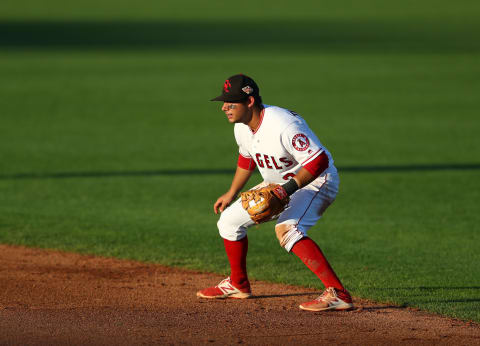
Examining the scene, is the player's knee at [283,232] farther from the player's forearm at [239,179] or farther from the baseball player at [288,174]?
the player's forearm at [239,179]

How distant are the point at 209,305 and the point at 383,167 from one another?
290 inches

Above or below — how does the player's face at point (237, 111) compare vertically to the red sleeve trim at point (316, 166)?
above

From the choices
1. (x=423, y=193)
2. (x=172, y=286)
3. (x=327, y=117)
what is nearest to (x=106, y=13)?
(x=327, y=117)

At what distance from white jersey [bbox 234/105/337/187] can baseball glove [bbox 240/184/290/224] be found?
0.21 m

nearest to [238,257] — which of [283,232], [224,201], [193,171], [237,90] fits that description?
[224,201]

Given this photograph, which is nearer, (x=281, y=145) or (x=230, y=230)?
(x=281, y=145)

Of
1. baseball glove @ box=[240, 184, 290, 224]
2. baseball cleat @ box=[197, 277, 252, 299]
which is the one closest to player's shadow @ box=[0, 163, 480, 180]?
baseball cleat @ box=[197, 277, 252, 299]

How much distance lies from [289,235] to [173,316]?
3.34 ft

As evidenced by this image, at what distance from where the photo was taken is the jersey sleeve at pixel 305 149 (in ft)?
19.3

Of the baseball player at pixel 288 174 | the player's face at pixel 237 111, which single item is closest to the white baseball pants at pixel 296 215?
the baseball player at pixel 288 174

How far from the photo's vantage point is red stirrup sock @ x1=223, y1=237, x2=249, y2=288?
645 cm

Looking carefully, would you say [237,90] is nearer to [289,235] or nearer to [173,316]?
[289,235]

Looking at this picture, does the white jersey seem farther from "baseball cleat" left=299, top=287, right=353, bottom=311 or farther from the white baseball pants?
"baseball cleat" left=299, top=287, right=353, bottom=311

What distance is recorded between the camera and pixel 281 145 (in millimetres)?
6035
